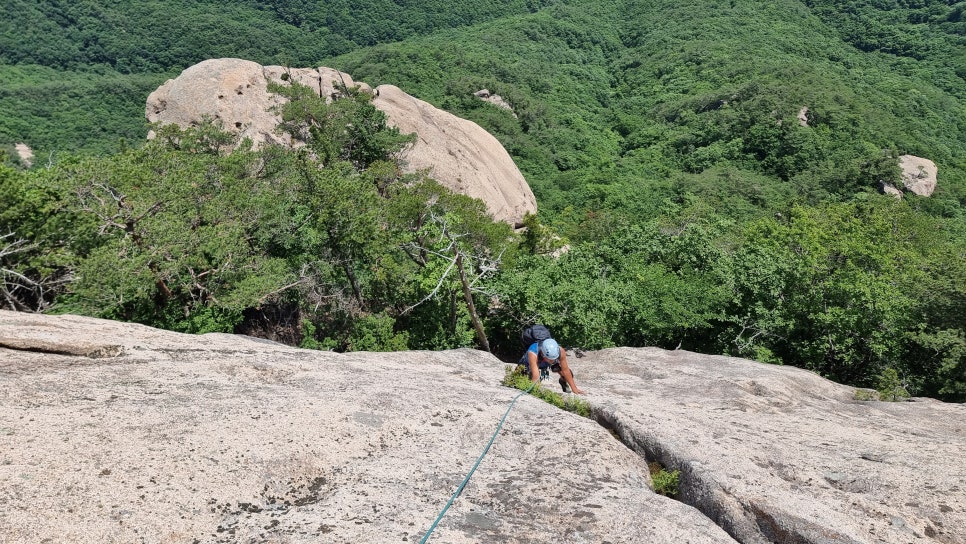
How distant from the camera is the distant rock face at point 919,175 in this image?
5641cm

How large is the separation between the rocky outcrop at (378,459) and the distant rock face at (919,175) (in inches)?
2328

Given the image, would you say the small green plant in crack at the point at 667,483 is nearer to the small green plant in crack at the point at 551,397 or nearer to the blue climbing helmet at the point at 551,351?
the small green plant in crack at the point at 551,397

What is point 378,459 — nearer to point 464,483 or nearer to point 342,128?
point 464,483

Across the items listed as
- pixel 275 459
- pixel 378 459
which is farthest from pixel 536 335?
pixel 275 459

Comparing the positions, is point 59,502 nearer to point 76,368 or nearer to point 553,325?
point 76,368

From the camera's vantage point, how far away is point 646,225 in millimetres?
27094

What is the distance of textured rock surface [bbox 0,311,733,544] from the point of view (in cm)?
494

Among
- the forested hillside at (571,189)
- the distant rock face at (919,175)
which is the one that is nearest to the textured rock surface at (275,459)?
the forested hillside at (571,189)

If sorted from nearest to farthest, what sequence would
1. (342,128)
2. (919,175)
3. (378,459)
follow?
(378,459), (342,128), (919,175)

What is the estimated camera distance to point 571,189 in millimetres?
60094

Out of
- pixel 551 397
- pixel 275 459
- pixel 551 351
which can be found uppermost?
pixel 275 459

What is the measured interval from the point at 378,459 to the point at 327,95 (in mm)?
36882

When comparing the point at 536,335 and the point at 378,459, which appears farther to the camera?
the point at 536,335

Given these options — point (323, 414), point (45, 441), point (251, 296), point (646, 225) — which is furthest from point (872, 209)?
point (45, 441)
